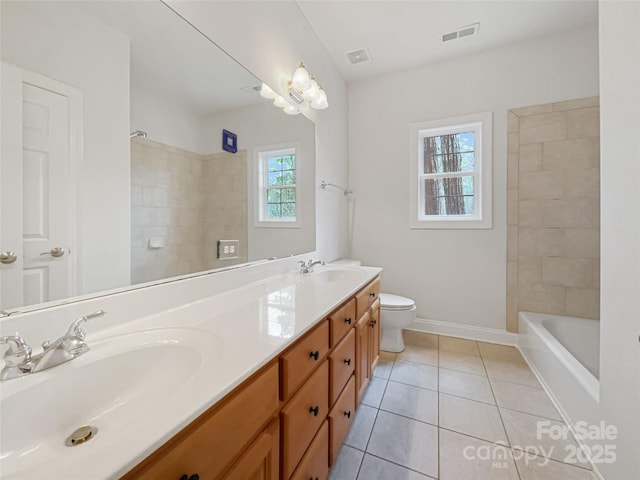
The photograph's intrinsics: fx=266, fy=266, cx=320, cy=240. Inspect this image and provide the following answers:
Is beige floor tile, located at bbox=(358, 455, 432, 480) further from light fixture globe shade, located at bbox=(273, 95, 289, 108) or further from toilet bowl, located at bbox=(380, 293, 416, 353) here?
light fixture globe shade, located at bbox=(273, 95, 289, 108)

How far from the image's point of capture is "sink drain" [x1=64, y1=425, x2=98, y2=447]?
53 cm

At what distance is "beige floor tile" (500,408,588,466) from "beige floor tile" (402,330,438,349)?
36.1 inches

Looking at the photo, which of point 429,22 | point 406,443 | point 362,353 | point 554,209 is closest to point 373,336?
point 362,353

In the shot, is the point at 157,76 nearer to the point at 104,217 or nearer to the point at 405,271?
the point at 104,217

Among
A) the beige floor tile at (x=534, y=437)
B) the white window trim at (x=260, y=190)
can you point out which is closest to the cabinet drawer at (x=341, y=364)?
the white window trim at (x=260, y=190)

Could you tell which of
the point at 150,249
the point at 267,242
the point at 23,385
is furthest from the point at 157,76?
the point at 23,385

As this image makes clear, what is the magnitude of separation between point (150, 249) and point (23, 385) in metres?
0.55

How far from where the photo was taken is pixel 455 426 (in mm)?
1501

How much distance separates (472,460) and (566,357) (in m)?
0.90

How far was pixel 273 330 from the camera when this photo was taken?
85 centimetres

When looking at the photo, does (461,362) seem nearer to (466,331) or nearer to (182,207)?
(466,331)

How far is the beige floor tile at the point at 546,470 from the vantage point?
1.20 m

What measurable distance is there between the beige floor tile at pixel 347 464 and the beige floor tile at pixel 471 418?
1.81ft

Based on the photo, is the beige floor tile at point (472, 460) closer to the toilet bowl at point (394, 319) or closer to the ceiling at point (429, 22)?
the toilet bowl at point (394, 319)
